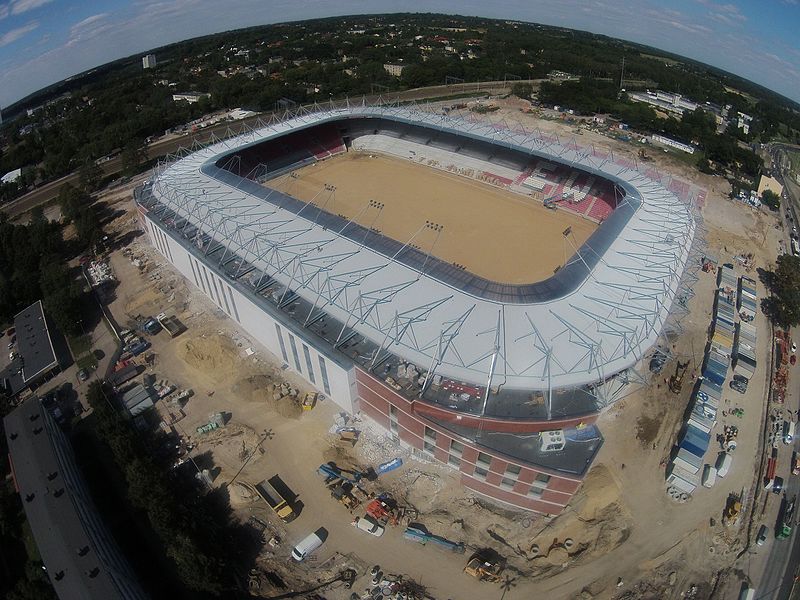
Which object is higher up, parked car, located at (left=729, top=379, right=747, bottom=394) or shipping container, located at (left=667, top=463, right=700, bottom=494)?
parked car, located at (left=729, top=379, right=747, bottom=394)

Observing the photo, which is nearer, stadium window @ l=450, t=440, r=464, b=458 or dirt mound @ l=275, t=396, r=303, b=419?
stadium window @ l=450, t=440, r=464, b=458

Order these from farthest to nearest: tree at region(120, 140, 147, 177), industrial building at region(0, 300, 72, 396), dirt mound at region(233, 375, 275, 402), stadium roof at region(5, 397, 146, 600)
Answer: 1. tree at region(120, 140, 147, 177)
2. industrial building at region(0, 300, 72, 396)
3. dirt mound at region(233, 375, 275, 402)
4. stadium roof at region(5, 397, 146, 600)

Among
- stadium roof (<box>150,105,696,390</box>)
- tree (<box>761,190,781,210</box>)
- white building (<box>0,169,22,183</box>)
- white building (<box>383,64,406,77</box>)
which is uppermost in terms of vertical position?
white building (<box>383,64,406,77</box>)

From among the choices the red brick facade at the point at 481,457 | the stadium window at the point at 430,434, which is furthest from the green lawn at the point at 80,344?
the stadium window at the point at 430,434

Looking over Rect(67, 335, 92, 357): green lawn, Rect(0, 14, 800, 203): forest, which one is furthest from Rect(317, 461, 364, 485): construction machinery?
Rect(0, 14, 800, 203): forest

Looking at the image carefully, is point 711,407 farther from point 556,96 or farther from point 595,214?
point 556,96

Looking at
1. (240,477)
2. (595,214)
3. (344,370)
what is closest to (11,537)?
(240,477)

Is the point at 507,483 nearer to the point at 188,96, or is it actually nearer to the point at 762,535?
the point at 762,535

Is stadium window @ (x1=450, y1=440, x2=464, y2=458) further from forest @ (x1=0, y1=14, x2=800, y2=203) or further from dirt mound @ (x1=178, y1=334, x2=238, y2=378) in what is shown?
forest @ (x1=0, y1=14, x2=800, y2=203)
